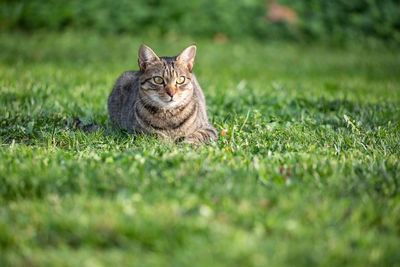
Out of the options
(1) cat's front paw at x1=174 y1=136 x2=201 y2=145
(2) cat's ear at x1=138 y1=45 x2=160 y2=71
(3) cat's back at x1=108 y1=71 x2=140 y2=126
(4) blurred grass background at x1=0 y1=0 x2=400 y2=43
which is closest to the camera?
(1) cat's front paw at x1=174 y1=136 x2=201 y2=145

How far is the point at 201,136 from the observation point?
155 inches

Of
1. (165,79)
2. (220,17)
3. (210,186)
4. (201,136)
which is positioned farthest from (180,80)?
(220,17)

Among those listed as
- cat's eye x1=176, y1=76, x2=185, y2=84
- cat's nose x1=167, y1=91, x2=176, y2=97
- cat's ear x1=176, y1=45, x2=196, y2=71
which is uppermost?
cat's ear x1=176, y1=45, x2=196, y2=71

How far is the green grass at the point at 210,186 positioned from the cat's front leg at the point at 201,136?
0.10 metres

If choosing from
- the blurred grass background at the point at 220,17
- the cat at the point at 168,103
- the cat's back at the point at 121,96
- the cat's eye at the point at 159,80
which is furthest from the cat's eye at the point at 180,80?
the blurred grass background at the point at 220,17

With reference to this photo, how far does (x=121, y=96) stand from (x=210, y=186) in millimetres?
2412

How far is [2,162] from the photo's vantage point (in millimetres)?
3018

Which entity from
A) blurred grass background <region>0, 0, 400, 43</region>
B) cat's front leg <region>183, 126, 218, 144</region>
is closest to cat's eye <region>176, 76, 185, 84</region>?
cat's front leg <region>183, 126, 218, 144</region>

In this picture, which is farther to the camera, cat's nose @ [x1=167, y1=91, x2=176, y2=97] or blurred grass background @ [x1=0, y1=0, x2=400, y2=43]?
blurred grass background @ [x1=0, y1=0, x2=400, y2=43]

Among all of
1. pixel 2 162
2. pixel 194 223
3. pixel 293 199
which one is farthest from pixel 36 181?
pixel 293 199

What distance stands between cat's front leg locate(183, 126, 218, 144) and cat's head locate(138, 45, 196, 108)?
0.33 m

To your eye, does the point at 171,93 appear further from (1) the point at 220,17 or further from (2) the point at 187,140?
(1) the point at 220,17

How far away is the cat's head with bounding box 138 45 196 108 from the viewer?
3910 millimetres

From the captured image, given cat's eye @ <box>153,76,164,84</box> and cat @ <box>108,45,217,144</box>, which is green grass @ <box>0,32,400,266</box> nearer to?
cat @ <box>108,45,217,144</box>
